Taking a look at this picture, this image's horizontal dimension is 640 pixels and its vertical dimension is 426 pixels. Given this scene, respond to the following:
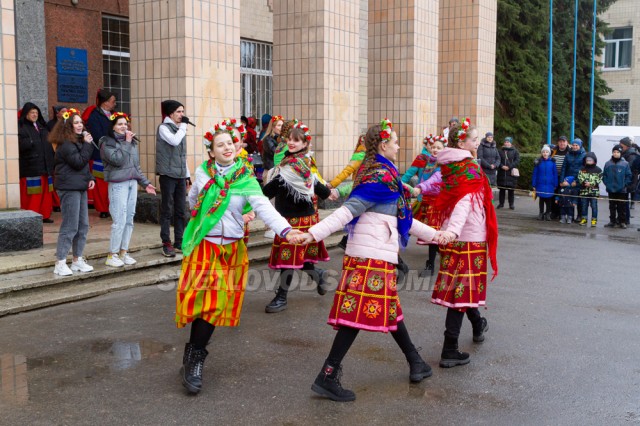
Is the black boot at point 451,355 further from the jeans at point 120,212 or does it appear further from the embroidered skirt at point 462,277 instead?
the jeans at point 120,212

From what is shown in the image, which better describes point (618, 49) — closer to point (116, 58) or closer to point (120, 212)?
point (116, 58)

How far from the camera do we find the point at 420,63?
16.2 metres

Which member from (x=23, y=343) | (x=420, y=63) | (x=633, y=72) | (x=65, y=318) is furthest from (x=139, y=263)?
(x=633, y=72)

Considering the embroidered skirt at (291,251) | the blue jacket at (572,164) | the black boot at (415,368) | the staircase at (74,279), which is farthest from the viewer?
the blue jacket at (572,164)

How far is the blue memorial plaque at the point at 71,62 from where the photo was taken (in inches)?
513

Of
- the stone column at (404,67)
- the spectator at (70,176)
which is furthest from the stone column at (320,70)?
the spectator at (70,176)

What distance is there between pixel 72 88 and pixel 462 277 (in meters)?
9.83

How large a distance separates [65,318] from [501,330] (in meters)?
4.02

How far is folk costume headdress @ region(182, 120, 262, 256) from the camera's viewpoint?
5176 millimetres

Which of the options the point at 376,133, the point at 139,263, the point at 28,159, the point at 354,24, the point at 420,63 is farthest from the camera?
the point at 420,63

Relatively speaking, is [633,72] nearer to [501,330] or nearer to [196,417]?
[501,330]

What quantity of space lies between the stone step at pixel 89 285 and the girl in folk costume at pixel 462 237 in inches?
140

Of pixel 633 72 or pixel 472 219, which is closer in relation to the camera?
pixel 472 219

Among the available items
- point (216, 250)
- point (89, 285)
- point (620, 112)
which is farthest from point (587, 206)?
point (620, 112)
